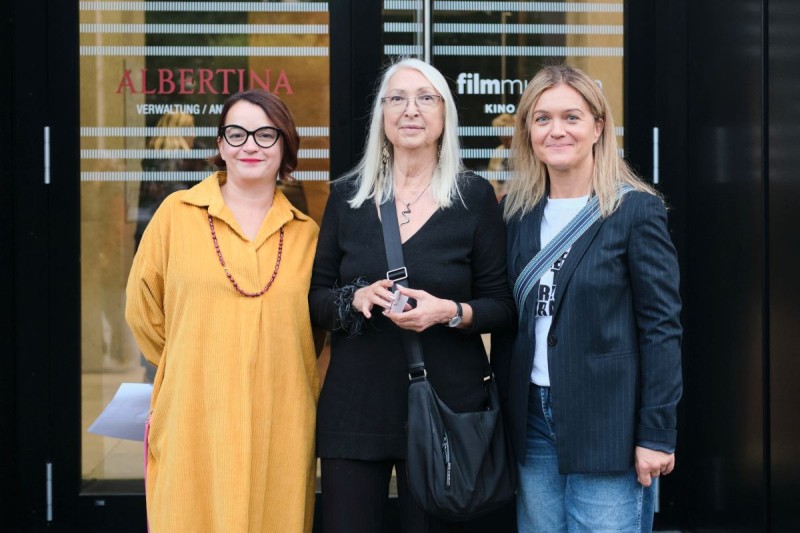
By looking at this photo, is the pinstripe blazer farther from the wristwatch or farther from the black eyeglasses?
the black eyeglasses

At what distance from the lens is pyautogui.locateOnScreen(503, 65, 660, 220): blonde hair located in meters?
2.90

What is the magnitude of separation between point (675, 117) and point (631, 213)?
6.32 feet

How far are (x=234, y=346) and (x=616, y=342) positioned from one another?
1.24 metres

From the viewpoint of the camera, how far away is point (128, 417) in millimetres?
3512

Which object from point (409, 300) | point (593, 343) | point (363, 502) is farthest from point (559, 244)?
point (363, 502)

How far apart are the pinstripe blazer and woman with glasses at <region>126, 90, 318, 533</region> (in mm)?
908

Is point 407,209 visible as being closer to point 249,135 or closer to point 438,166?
point 438,166

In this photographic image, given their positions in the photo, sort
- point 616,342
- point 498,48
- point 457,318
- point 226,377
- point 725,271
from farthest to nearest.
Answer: point 498,48 < point 725,271 < point 226,377 < point 457,318 < point 616,342

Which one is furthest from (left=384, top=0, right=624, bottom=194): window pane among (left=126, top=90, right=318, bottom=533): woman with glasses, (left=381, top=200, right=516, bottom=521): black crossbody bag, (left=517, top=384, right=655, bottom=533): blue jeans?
(left=517, top=384, right=655, bottom=533): blue jeans

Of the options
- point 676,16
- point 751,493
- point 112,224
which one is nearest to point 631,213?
point 751,493

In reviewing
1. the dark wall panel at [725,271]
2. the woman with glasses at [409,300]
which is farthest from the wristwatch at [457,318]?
the dark wall panel at [725,271]

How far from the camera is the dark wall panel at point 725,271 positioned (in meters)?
3.84

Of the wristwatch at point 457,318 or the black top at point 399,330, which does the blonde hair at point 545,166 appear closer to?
the black top at point 399,330

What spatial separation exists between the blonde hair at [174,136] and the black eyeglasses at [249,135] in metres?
1.43
